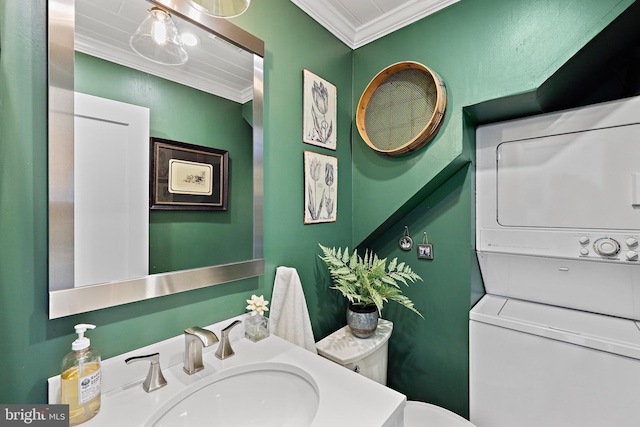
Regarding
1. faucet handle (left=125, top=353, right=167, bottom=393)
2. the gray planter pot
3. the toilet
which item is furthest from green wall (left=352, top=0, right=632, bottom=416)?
faucet handle (left=125, top=353, right=167, bottom=393)

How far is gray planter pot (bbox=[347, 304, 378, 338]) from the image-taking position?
128cm

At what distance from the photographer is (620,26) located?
1030 mm

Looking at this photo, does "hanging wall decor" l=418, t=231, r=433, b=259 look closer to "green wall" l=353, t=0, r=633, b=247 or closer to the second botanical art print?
"green wall" l=353, t=0, r=633, b=247

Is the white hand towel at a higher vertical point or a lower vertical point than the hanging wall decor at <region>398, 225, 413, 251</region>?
lower

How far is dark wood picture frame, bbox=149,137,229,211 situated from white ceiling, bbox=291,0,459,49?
2.94 feet

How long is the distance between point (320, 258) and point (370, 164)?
61 cm

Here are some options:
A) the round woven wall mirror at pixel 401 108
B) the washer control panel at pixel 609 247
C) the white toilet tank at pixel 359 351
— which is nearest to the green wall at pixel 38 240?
the white toilet tank at pixel 359 351

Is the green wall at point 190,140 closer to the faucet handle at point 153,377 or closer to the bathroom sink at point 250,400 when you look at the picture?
the faucet handle at point 153,377

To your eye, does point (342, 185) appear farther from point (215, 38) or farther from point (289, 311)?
point (215, 38)

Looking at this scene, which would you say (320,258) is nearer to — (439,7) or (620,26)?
(439,7)

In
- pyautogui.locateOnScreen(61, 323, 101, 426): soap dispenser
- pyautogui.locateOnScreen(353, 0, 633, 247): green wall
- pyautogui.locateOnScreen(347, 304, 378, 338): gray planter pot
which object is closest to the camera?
pyautogui.locateOnScreen(61, 323, 101, 426): soap dispenser

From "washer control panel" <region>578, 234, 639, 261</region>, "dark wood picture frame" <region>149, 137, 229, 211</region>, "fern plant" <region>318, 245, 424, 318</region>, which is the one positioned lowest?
"fern plant" <region>318, 245, 424, 318</region>

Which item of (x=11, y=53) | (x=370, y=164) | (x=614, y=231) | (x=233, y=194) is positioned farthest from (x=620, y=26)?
(x=11, y=53)

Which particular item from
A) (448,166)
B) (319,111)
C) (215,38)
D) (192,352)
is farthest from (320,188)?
(192,352)
